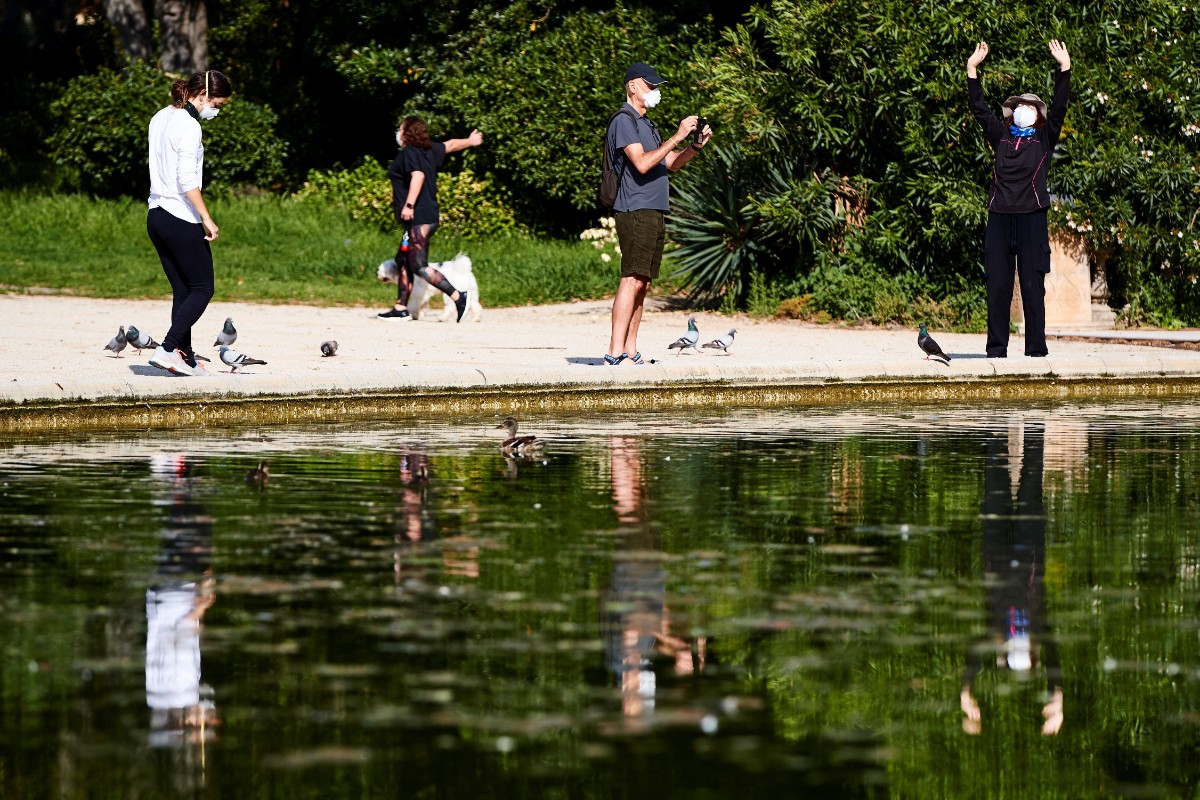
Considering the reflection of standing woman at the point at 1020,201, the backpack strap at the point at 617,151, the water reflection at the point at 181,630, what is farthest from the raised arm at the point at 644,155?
the water reflection at the point at 181,630

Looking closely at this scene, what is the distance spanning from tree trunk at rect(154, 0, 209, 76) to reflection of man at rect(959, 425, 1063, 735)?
79.9 feet

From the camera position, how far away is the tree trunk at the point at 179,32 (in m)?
32.6

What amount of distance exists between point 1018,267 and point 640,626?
9.75 m

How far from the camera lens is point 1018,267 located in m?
15.1

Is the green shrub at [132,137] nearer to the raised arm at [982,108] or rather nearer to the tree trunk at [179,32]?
the tree trunk at [179,32]

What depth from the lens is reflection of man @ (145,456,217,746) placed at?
484cm

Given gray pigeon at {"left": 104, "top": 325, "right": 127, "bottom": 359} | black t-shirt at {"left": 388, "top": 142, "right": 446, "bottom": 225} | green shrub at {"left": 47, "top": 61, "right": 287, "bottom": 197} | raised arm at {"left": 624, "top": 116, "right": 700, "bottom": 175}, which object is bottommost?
gray pigeon at {"left": 104, "top": 325, "right": 127, "bottom": 359}

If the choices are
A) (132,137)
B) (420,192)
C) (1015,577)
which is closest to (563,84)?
(132,137)

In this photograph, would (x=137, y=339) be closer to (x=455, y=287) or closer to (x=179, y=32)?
(x=455, y=287)

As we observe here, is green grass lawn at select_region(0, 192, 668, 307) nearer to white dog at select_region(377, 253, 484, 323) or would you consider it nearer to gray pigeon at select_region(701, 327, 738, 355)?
white dog at select_region(377, 253, 484, 323)

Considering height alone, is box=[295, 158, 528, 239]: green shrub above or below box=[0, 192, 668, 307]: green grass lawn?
above

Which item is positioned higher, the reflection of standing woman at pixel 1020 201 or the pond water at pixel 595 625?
the reflection of standing woman at pixel 1020 201

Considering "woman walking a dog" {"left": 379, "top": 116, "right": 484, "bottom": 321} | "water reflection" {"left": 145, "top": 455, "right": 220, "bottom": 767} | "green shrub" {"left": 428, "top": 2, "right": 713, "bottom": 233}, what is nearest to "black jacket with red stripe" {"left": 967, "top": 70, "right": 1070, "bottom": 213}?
"woman walking a dog" {"left": 379, "top": 116, "right": 484, "bottom": 321}

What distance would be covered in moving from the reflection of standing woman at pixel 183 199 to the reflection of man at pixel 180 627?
4.28 metres
